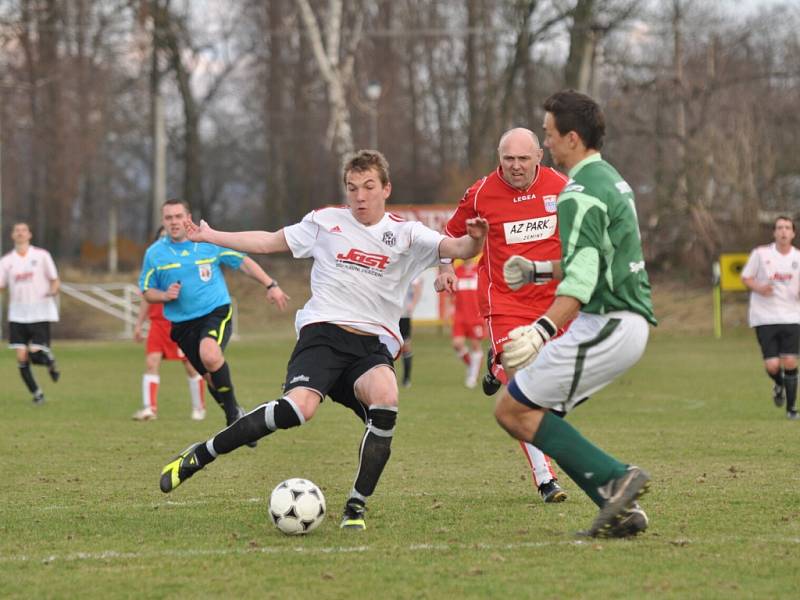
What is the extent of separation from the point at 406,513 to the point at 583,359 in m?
1.85

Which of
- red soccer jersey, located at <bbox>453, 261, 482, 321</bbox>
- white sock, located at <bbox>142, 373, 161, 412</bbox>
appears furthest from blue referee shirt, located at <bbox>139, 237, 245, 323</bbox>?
red soccer jersey, located at <bbox>453, 261, 482, 321</bbox>

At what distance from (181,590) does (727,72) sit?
133 ft

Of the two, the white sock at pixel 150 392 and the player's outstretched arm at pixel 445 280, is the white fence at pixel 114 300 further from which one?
the player's outstretched arm at pixel 445 280

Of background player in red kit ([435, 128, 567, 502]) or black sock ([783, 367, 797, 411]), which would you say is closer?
background player in red kit ([435, 128, 567, 502])

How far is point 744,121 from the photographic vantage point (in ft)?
112

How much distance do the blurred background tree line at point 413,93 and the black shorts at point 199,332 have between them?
1823 centimetres

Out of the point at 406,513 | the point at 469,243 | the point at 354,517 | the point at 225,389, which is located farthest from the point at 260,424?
the point at 225,389

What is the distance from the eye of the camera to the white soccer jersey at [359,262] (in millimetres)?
7055

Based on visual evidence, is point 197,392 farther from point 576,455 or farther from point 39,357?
point 576,455

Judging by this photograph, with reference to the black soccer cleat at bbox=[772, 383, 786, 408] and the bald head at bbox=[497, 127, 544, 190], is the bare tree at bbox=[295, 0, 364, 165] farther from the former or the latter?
the bald head at bbox=[497, 127, 544, 190]

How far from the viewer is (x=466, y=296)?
1961 centimetres

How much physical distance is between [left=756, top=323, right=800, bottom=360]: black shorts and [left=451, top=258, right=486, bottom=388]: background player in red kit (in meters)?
5.45

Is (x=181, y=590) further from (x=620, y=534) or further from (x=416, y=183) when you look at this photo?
(x=416, y=183)

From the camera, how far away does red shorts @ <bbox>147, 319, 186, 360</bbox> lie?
13758mm
